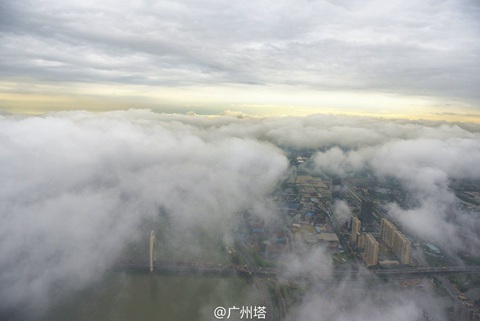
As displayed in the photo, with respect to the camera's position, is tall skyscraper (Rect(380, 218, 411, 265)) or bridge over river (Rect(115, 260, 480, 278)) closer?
bridge over river (Rect(115, 260, 480, 278))

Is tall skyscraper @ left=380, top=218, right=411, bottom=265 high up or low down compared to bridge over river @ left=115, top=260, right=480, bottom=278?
up

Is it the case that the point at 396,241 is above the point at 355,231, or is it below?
below

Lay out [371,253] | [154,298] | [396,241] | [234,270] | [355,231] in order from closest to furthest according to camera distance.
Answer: [154,298]
[234,270]
[371,253]
[396,241]
[355,231]

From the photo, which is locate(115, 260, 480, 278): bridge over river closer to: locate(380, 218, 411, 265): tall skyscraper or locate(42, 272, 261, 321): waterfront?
locate(42, 272, 261, 321): waterfront

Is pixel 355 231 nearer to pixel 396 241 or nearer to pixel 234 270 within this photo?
pixel 396 241

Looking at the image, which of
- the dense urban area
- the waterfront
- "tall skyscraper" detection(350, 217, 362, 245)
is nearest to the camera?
the waterfront

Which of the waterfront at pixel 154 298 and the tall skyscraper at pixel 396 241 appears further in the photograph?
the tall skyscraper at pixel 396 241

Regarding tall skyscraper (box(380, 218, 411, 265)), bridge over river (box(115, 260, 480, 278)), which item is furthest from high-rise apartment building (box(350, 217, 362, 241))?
bridge over river (box(115, 260, 480, 278))

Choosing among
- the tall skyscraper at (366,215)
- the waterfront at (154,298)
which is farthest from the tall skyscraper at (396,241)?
the waterfront at (154,298)

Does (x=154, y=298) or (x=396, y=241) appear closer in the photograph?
(x=154, y=298)

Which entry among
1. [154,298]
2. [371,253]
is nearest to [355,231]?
[371,253]

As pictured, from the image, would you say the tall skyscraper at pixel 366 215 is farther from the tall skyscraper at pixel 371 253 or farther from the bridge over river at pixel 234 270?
the bridge over river at pixel 234 270

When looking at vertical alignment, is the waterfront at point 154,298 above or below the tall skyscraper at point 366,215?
below
